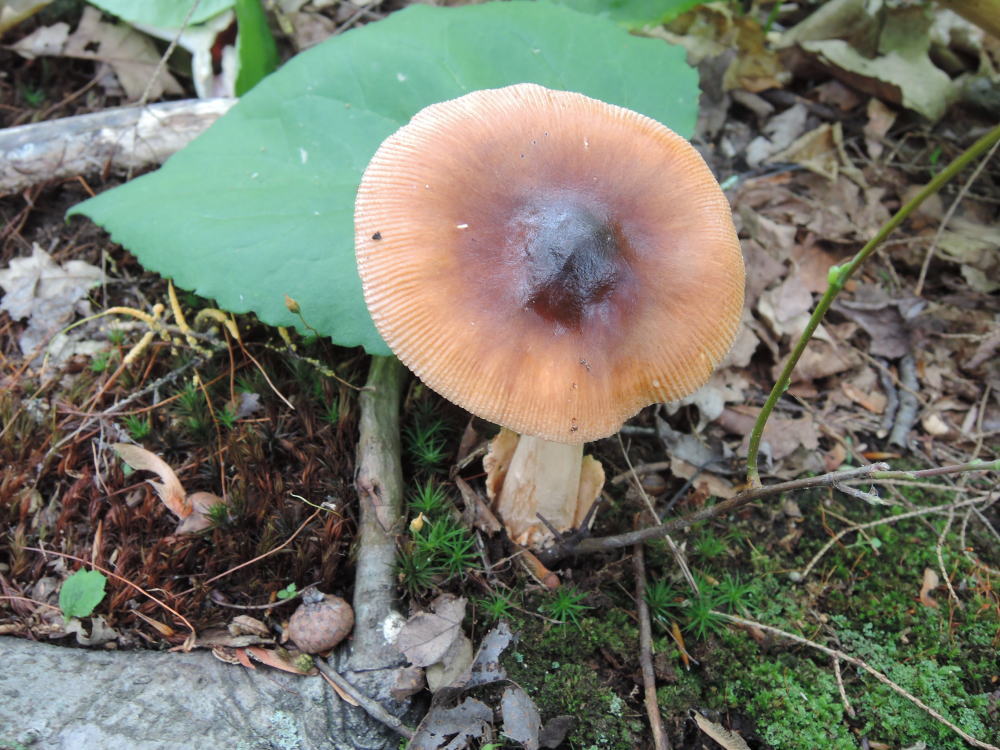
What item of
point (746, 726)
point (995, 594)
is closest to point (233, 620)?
point (746, 726)

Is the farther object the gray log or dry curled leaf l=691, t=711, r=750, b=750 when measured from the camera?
dry curled leaf l=691, t=711, r=750, b=750

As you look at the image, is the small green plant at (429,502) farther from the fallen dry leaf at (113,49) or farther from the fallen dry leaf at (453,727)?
the fallen dry leaf at (113,49)

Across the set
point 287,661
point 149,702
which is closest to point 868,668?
point 287,661

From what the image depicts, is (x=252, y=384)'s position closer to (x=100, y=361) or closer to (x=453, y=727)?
(x=100, y=361)

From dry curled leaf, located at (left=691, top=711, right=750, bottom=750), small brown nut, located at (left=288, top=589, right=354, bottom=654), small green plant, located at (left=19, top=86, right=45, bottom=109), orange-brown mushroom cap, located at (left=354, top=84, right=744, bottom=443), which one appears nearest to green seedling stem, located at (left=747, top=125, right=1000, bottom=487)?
orange-brown mushroom cap, located at (left=354, top=84, right=744, bottom=443)

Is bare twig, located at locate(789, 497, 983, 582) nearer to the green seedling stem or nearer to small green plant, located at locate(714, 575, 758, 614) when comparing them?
small green plant, located at locate(714, 575, 758, 614)

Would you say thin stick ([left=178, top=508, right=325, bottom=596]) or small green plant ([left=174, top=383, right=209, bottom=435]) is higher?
small green plant ([left=174, top=383, right=209, bottom=435])
